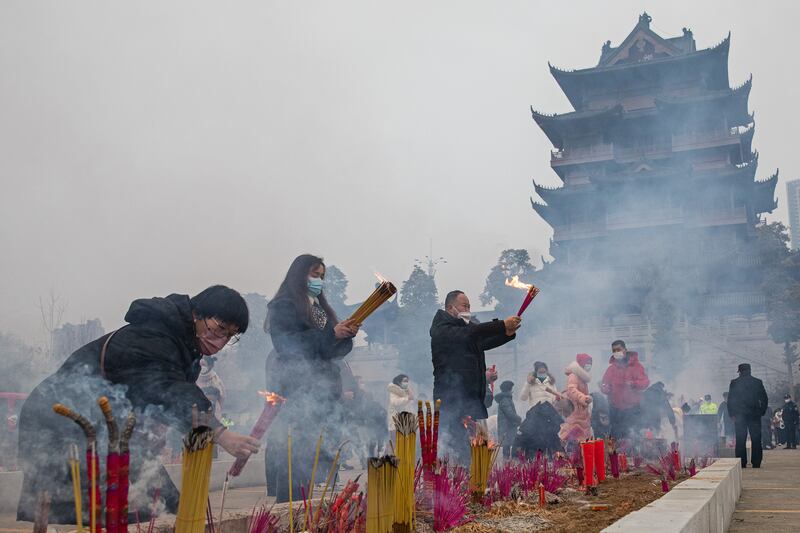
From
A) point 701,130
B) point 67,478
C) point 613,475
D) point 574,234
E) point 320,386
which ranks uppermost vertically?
point 701,130

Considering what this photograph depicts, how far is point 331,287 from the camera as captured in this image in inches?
1400

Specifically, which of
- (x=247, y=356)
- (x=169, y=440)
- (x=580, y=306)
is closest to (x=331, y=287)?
(x=580, y=306)

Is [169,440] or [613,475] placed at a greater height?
[169,440]

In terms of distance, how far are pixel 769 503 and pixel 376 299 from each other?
4078mm

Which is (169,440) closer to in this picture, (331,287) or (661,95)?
(331,287)

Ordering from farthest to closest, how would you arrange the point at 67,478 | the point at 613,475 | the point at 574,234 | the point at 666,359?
the point at 574,234
the point at 666,359
the point at 613,475
the point at 67,478

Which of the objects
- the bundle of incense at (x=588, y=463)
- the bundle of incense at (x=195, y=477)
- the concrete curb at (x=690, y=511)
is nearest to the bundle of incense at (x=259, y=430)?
the bundle of incense at (x=195, y=477)

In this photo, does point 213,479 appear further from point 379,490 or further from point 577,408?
point 379,490

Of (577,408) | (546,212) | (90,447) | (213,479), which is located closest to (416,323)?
(546,212)

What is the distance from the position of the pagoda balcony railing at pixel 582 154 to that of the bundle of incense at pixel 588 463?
111 ft

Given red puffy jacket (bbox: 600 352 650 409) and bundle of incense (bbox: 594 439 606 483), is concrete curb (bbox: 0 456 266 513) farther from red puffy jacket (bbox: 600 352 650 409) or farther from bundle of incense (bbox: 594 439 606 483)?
red puffy jacket (bbox: 600 352 650 409)

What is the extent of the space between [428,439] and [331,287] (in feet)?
106

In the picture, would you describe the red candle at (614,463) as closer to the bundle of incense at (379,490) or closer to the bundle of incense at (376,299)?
the bundle of incense at (376,299)

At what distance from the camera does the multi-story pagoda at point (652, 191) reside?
3438cm
